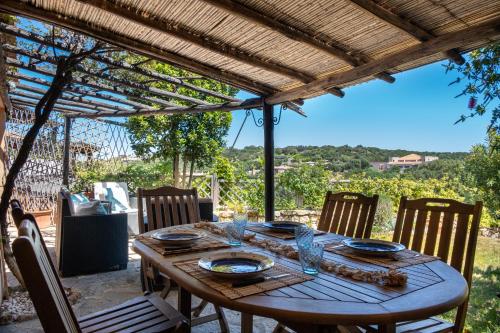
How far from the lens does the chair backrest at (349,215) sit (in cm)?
215

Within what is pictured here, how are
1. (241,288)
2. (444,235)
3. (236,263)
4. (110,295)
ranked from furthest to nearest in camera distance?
(110,295) < (444,235) < (236,263) < (241,288)

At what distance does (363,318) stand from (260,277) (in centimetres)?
38

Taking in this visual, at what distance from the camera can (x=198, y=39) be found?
2727 mm

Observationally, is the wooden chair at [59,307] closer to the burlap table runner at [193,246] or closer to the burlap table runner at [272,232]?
the burlap table runner at [193,246]

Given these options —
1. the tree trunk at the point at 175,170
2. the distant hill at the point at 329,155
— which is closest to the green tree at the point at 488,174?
the distant hill at the point at 329,155

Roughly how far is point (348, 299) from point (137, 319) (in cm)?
93

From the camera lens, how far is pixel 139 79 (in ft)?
14.6

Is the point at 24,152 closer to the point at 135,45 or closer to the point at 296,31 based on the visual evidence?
the point at 135,45

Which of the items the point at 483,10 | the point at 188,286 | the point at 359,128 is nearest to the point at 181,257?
the point at 188,286

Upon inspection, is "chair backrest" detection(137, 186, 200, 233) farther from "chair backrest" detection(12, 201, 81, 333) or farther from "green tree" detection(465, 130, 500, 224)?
"green tree" detection(465, 130, 500, 224)

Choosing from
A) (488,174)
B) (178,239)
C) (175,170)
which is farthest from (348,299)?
(175,170)

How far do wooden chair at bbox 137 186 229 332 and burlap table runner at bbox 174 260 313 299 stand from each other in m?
1.03

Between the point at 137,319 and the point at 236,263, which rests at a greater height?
the point at 236,263

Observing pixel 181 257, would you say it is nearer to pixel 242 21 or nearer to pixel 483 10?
pixel 242 21
